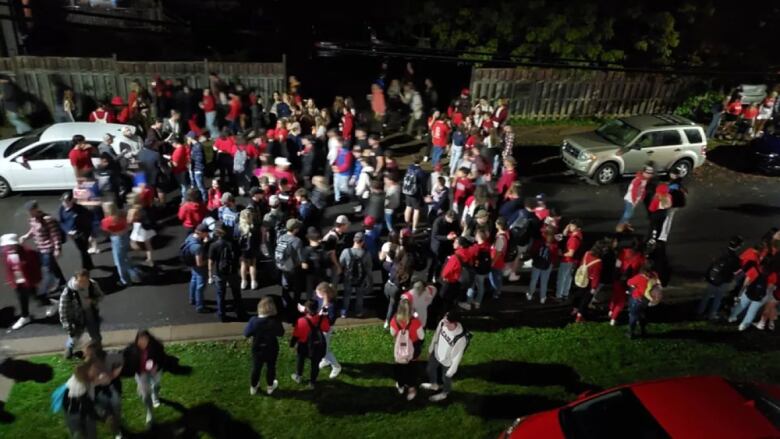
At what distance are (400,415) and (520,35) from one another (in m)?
16.5

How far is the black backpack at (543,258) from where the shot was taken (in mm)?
10750

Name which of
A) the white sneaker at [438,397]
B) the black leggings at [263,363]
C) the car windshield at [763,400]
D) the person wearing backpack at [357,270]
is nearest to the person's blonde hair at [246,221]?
the person wearing backpack at [357,270]

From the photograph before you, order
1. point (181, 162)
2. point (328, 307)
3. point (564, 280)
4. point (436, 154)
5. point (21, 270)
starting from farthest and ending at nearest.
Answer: point (436, 154) → point (181, 162) → point (564, 280) → point (21, 270) → point (328, 307)

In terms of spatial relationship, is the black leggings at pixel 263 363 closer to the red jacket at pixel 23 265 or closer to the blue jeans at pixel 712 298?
the red jacket at pixel 23 265

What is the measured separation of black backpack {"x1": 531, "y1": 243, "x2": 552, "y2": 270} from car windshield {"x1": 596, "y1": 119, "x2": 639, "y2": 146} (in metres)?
6.99

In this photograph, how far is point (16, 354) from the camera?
368 inches

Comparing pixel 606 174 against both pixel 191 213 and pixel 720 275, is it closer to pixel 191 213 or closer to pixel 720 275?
pixel 720 275

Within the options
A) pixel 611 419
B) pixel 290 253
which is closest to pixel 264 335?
pixel 290 253

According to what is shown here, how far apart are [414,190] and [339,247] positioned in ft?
7.02

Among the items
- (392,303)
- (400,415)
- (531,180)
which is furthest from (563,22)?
(400,415)

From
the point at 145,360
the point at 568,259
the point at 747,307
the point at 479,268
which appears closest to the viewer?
the point at 145,360

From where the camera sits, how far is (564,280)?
11.2 metres

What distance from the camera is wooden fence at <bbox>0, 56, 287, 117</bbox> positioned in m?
17.6

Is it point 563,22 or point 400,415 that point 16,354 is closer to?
point 400,415
